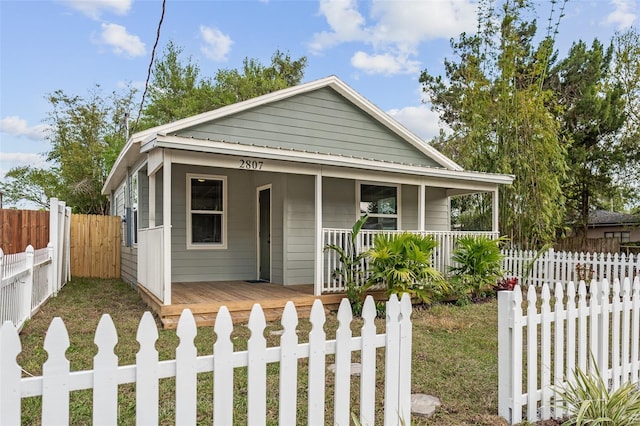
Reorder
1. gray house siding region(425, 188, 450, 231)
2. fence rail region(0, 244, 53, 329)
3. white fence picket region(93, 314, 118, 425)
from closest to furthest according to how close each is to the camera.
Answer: white fence picket region(93, 314, 118, 425) < fence rail region(0, 244, 53, 329) < gray house siding region(425, 188, 450, 231)

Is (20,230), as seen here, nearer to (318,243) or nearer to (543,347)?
(318,243)

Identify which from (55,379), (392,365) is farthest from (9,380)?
(392,365)

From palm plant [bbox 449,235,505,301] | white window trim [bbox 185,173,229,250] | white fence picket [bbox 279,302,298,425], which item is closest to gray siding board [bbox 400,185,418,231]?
palm plant [bbox 449,235,505,301]

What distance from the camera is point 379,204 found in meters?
10.2

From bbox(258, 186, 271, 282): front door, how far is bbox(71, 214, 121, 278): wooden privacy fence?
5020 mm

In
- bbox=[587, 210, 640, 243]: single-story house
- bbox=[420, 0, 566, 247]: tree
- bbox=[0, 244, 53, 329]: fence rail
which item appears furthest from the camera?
bbox=[587, 210, 640, 243]: single-story house

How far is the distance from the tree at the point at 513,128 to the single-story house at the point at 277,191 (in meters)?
2.34

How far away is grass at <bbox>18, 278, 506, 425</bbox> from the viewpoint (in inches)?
129

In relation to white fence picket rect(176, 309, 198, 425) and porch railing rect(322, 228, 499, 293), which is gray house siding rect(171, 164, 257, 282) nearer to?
porch railing rect(322, 228, 499, 293)

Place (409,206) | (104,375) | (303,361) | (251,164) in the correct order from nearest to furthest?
1. (104,375)
2. (303,361)
3. (251,164)
4. (409,206)

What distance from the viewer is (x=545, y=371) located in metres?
3.14

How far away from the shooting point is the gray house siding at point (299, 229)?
909cm

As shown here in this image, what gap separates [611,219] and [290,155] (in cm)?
2160

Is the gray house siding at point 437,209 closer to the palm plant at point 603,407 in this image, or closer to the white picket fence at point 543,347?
the white picket fence at point 543,347
